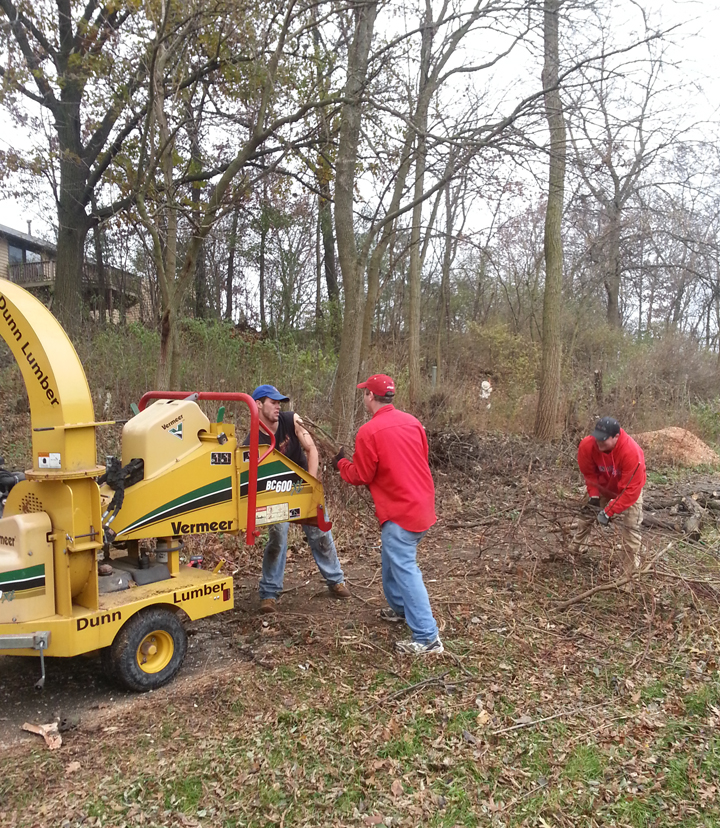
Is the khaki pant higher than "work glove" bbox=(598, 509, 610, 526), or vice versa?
"work glove" bbox=(598, 509, 610, 526)

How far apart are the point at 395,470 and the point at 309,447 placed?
2.99ft

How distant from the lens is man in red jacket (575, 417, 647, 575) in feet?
18.1

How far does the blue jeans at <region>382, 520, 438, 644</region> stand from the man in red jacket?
1.88m

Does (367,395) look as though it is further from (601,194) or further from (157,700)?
(601,194)

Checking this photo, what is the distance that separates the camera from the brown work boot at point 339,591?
5570 millimetres

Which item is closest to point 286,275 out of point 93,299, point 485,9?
point 93,299

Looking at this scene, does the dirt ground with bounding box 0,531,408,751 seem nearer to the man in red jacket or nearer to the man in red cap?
the man in red cap

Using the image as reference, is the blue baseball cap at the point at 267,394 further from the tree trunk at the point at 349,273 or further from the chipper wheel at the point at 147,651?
the tree trunk at the point at 349,273

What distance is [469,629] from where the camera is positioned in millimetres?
4910

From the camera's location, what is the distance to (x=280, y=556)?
17.3ft

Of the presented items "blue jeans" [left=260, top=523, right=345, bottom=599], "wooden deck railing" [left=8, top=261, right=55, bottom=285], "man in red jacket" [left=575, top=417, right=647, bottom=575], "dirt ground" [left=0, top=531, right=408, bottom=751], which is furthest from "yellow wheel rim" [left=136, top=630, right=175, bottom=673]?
"wooden deck railing" [left=8, top=261, right=55, bottom=285]

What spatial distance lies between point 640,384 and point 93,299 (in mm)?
13080

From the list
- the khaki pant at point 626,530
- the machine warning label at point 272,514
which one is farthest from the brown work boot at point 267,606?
the khaki pant at point 626,530

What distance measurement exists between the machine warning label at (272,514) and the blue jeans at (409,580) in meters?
0.74
